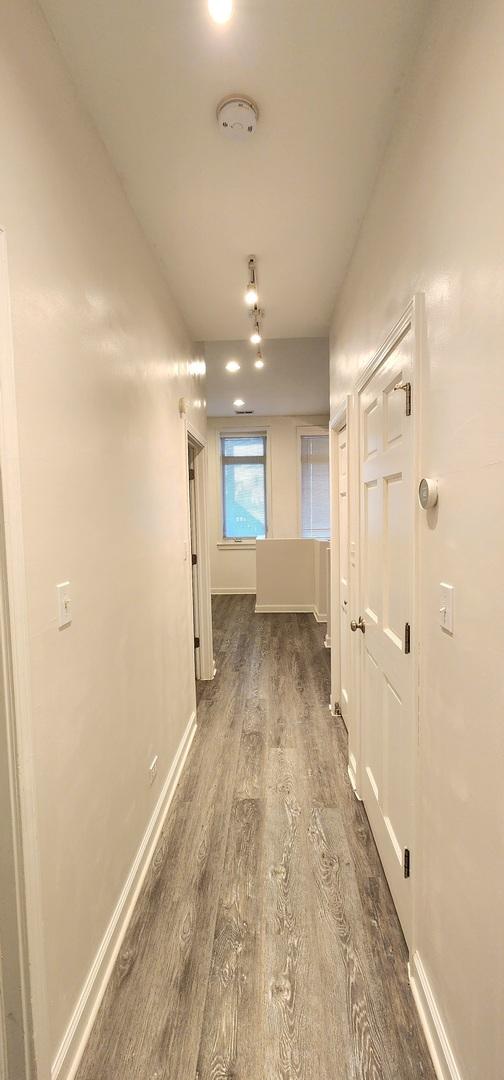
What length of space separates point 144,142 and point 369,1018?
107 inches

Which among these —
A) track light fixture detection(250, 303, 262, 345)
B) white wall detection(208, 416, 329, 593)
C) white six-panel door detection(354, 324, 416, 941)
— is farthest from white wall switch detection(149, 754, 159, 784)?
white wall detection(208, 416, 329, 593)

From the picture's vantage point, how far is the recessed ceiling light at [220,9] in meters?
1.02

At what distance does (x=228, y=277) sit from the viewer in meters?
2.46

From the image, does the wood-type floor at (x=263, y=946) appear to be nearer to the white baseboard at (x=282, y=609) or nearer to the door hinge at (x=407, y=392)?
the door hinge at (x=407, y=392)

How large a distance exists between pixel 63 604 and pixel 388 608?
1.09 metres

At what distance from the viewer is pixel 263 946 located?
4.87ft

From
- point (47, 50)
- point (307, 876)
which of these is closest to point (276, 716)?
point (307, 876)

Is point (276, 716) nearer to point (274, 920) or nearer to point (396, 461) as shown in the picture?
point (274, 920)

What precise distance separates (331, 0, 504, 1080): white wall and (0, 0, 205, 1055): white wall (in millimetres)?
917

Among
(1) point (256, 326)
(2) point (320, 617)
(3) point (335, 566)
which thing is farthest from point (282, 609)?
(1) point (256, 326)

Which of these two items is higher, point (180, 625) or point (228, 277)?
point (228, 277)

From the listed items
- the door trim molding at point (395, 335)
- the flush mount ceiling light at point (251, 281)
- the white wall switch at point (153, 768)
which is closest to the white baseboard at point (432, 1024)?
the white wall switch at point (153, 768)

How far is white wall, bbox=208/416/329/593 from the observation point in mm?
7043

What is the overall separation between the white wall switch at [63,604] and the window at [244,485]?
6.14 m
